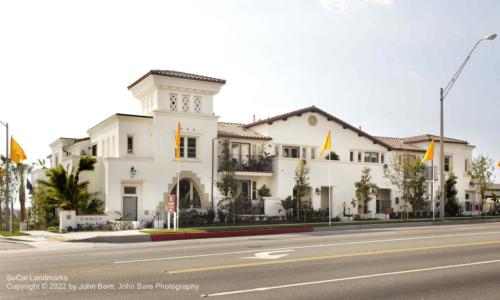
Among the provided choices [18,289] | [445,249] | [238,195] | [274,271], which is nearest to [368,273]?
[274,271]

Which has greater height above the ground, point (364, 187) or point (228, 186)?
point (228, 186)

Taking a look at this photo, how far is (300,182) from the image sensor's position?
122 feet

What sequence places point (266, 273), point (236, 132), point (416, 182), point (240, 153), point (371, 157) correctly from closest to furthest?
1. point (266, 273)
2. point (240, 153)
3. point (236, 132)
4. point (416, 182)
5. point (371, 157)

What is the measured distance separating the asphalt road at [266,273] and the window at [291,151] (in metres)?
23.8

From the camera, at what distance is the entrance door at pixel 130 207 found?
3325 centimetres

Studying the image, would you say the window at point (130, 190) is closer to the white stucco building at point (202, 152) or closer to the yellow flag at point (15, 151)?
the white stucco building at point (202, 152)

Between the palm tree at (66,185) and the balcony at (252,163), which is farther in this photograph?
the balcony at (252,163)

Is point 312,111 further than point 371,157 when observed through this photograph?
No

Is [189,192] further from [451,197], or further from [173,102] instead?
[451,197]

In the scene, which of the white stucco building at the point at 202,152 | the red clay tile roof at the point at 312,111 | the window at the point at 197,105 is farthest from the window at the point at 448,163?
the window at the point at 197,105

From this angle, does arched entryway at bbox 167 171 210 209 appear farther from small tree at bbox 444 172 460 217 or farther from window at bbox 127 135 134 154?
small tree at bbox 444 172 460 217

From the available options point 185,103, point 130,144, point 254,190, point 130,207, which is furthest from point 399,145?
point 130,207

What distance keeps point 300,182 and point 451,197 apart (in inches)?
672

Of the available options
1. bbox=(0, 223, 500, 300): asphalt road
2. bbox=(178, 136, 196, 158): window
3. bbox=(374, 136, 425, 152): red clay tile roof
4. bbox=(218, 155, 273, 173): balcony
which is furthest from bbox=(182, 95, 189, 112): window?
bbox=(374, 136, 425, 152): red clay tile roof
